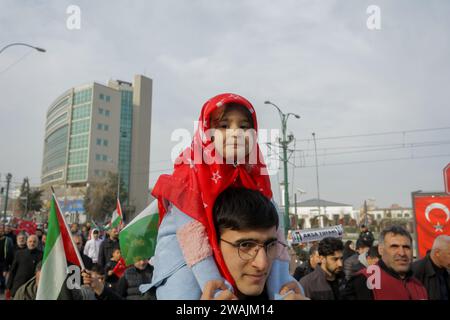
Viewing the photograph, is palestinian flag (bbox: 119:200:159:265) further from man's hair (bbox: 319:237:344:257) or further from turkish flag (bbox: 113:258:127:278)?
man's hair (bbox: 319:237:344:257)

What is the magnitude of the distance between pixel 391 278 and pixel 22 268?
7.41 m

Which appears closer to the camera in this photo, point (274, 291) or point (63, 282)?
point (274, 291)

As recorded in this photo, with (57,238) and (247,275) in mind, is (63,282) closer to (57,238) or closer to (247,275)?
(57,238)

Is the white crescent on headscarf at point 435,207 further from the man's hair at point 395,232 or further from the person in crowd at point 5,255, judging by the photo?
the person in crowd at point 5,255

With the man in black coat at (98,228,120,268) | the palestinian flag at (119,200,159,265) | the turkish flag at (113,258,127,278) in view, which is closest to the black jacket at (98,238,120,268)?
the man in black coat at (98,228,120,268)

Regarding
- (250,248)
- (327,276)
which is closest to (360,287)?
(327,276)

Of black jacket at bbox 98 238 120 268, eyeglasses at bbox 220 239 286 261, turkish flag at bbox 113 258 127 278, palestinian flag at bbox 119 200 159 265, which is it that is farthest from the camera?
black jacket at bbox 98 238 120 268

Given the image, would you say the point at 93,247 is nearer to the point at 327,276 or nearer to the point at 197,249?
the point at 327,276

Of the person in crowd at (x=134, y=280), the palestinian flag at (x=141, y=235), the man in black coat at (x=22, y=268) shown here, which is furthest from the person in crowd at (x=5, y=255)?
the palestinian flag at (x=141, y=235)

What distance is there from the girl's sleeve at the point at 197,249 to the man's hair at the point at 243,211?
0.34 feet

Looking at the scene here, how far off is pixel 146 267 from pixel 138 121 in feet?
254

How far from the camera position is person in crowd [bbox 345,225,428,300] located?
10.6 feet
